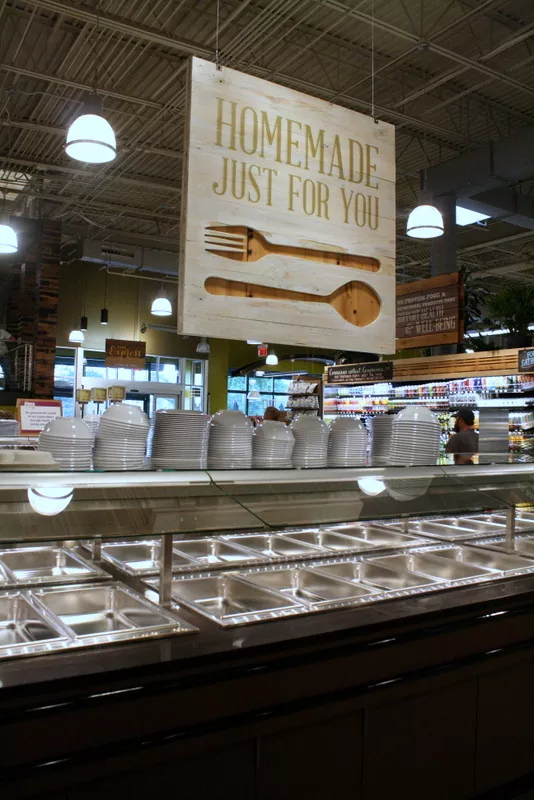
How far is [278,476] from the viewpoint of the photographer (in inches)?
87.1

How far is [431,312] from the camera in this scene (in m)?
8.43

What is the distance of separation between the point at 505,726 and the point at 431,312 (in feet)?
21.6

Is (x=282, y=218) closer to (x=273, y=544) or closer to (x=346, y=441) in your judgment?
(x=346, y=441)

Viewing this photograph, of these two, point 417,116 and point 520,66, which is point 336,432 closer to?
point 520,66

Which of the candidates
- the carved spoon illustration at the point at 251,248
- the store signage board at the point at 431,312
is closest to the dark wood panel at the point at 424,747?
the carved spoon illustration at the point at 251,248

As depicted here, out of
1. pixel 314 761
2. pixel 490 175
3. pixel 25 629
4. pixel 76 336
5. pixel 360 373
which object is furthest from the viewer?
pixel 76 336

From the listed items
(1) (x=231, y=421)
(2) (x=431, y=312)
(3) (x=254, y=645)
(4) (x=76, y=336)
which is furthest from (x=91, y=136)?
(4) (x=76, y=336)

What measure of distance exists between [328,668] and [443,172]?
9.08m

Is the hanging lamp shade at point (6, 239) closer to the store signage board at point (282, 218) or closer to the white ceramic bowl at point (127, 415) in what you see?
the store signage board at point (282, 218)

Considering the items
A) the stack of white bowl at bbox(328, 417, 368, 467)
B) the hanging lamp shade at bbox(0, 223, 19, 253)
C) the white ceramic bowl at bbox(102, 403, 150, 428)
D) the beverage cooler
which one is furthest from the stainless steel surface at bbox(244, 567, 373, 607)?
the hanging lamp shade at bbox(0, 223, 19, 253)

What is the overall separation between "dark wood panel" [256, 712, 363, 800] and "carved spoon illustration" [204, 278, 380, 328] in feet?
5.09

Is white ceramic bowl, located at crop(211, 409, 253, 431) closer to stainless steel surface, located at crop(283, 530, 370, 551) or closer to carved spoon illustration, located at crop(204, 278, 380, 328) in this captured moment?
carved spoon illustration, located at crop(204, 278, 380, 328)

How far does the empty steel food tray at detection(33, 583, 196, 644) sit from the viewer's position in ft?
6.62

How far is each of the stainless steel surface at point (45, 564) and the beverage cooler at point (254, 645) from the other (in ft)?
0.04
